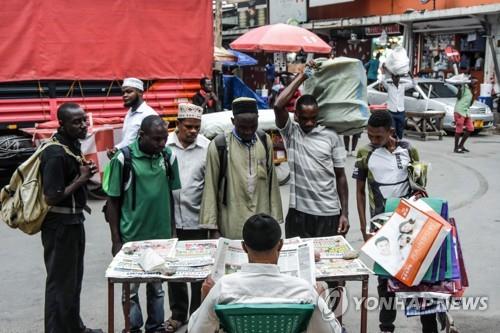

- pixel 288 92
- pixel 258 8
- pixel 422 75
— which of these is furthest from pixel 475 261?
pixel 258 8

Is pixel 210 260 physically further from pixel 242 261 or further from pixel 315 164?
pixel 315 164

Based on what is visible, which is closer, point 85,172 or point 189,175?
point 85,172

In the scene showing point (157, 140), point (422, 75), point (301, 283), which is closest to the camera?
point (301, 283)

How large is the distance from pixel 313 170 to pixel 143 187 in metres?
1.20

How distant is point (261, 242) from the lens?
2.55 meters

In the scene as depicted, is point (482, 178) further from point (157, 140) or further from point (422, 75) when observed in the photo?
point (422, 75)

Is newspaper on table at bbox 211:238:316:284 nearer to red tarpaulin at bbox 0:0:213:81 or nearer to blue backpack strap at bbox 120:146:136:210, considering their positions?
blue backpack strap at bbox 120:146:136:210

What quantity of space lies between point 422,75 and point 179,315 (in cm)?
1936

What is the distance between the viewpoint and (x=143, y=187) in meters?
3.87

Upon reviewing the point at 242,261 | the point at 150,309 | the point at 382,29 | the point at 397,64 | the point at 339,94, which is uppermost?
the point at 382,29

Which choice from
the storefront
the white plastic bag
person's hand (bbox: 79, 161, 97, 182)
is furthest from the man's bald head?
the storefront

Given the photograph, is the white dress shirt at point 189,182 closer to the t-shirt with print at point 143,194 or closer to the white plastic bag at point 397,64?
the t-shirt with print at point 143,194

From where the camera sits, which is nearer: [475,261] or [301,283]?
[301,283]

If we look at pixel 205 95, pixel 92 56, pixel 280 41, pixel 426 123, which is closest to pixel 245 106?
pixel 92 56
